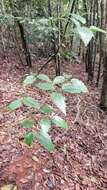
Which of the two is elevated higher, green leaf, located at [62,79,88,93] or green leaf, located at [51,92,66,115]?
green leaf, located at [62,79,88,93]

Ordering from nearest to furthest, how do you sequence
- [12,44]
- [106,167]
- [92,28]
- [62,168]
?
[92,28], [62,168], [106,167], [12,44]

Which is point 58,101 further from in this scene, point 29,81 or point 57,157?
point 57,157

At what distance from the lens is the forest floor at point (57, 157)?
2455 millimetres

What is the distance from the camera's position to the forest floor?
246cm

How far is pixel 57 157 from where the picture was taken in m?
2.82

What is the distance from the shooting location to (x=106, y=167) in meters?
3.14

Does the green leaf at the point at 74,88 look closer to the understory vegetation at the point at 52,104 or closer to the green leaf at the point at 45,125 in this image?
the understory vegetation at the point at 52,104

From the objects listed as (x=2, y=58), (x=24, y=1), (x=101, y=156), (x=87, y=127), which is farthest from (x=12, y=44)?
(x=101, y=156)

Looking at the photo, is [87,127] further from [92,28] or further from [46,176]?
[92,28]

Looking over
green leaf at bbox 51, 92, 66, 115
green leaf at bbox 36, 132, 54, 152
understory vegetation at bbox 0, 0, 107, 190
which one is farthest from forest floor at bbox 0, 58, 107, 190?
green leaf at bbox 51, 92, 66, 115

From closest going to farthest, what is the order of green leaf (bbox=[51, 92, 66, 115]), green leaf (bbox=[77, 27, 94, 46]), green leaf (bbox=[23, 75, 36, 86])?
green leaf (bbox=[77, 27, 94, 46])
green leaf (bbox=[51, 92, 66, 115])
green leaf (bbox=[23, 75, 36, 86])

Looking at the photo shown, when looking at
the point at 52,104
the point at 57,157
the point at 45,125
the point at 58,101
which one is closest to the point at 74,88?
the point at 58,101

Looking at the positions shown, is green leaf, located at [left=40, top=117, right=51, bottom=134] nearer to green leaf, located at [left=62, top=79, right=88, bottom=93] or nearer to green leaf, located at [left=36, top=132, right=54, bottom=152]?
green leaf, located at [left=36, top=132, right=54, bottom=152]

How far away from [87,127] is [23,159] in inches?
55.9
